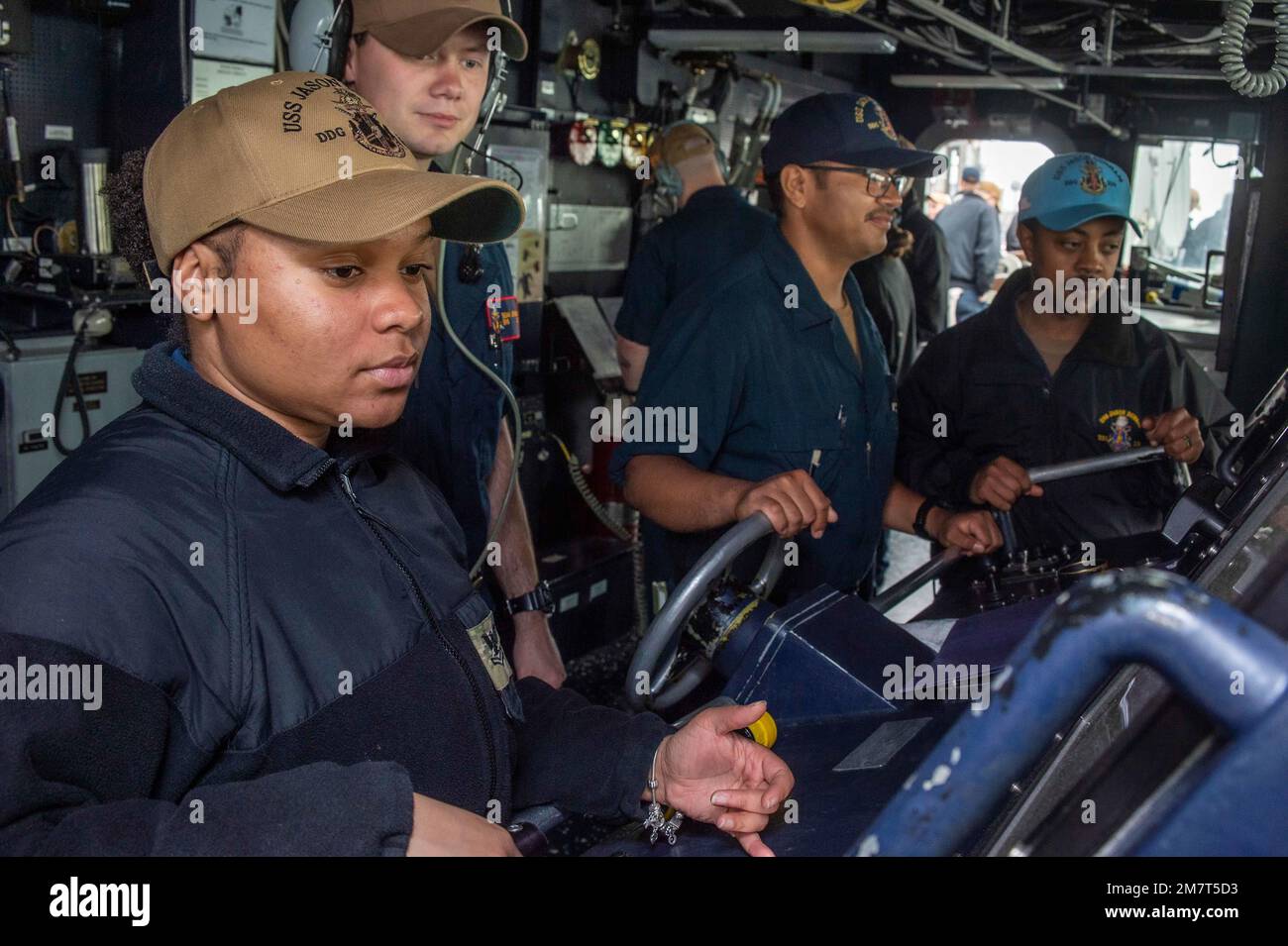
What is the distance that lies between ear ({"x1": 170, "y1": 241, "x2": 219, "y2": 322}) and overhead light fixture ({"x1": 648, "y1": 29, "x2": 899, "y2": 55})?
3.95 meters

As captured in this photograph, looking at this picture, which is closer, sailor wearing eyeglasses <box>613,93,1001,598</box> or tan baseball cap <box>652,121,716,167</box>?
sailor wearing eyeglasses <box>613,93,1001,598</box>

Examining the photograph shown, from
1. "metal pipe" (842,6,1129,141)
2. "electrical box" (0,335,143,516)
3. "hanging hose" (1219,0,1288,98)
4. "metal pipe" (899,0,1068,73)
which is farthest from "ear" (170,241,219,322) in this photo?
"metal pipe" (842,6,1129,141)

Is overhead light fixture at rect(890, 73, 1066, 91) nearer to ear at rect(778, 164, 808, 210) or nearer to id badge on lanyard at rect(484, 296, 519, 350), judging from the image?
ear at rect(778, 164, 808, 210)

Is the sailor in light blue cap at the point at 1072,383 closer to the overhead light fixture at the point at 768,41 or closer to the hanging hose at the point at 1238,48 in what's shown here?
the hanging hose at the point at 1238,48

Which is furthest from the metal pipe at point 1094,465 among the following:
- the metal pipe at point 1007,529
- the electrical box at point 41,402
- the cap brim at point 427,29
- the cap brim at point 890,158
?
the electrical box at point 41,402

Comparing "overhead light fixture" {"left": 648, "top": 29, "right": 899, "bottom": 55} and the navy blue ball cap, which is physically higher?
"overhead light fixture" {"left": 648, "top": 29, "right": 899, "bottom": 55}

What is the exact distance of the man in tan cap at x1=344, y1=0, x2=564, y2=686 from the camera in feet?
7.36

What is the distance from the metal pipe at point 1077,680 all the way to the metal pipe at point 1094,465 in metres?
2.01

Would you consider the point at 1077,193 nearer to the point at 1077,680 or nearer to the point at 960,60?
the point at 1077,680

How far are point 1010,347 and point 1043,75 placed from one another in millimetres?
3857

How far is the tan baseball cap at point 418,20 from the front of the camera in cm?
218

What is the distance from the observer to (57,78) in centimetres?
375
